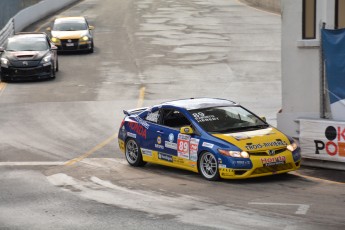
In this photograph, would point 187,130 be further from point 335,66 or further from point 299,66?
point 335,66

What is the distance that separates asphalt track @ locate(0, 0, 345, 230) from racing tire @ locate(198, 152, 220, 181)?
353 millimetres

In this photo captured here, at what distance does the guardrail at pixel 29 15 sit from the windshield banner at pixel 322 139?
26.6 meters

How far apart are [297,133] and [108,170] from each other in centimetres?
399

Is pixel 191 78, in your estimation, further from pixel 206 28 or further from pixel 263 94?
pixel 206 28

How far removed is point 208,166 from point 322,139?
289 centimetres

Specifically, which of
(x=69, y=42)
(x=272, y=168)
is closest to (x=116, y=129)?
(x=272, y=168)

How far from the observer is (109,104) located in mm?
28828

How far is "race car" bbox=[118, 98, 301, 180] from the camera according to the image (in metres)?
16.5

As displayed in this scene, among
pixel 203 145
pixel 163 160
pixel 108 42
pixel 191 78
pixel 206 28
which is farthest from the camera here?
pixel 206 28

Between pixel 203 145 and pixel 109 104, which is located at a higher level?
pixel 203 145

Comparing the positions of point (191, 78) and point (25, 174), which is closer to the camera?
point (25, 174)

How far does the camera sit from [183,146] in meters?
17.5

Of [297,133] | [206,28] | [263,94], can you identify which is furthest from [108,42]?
[297,133]

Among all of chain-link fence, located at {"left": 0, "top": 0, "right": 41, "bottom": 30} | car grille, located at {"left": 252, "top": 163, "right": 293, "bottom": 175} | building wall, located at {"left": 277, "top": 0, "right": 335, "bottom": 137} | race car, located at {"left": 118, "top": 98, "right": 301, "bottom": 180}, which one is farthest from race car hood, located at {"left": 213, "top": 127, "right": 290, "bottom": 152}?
chain-link fence, located at {"left": 0, "top": 0, "right": 41, "bottom": 30}
